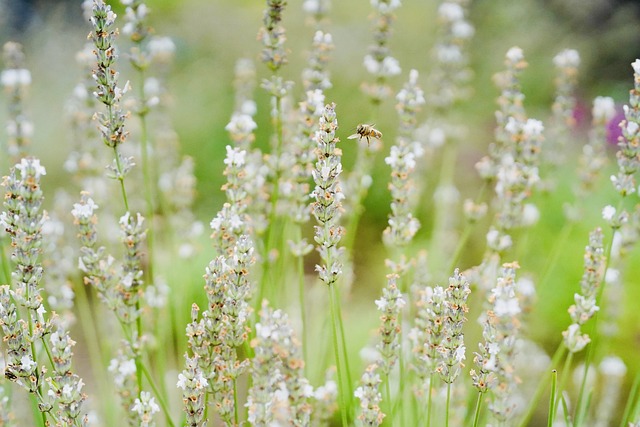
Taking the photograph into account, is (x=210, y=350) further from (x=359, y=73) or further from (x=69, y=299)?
(x=359, y=73)

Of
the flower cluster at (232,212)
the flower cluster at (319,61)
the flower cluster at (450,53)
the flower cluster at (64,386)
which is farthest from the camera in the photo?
the flower cluster at (450,53)

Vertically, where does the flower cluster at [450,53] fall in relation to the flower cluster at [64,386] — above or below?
above

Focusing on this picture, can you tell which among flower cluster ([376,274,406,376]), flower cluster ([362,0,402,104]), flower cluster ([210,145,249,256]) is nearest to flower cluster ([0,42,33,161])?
flower cluster ([210,145,249,256])

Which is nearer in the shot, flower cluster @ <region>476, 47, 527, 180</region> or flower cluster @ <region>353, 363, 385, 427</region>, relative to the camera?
flower cluster @ <region>353, 363, 385, 427</region>

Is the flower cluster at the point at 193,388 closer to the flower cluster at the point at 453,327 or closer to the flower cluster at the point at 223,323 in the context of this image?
the flower cluster at the point at 223,323

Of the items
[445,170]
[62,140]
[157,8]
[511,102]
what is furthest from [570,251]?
[157,8]

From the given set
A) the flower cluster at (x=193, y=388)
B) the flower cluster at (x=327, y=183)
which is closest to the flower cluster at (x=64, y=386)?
the flower cluster at (x=193, y=388)

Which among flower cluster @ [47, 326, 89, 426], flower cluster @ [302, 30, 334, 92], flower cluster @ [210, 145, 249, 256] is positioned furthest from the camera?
flower cluster @ [302, 30, 334, 92]

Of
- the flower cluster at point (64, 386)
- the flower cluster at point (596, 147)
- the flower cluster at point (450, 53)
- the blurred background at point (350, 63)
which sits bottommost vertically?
the flower cluster at point (64, 386)

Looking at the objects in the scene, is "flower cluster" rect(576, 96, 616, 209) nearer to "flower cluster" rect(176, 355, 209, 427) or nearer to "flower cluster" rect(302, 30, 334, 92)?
"flower cluster" rect(302, 30, 334, 92)

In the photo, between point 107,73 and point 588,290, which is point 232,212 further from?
point 588,290
